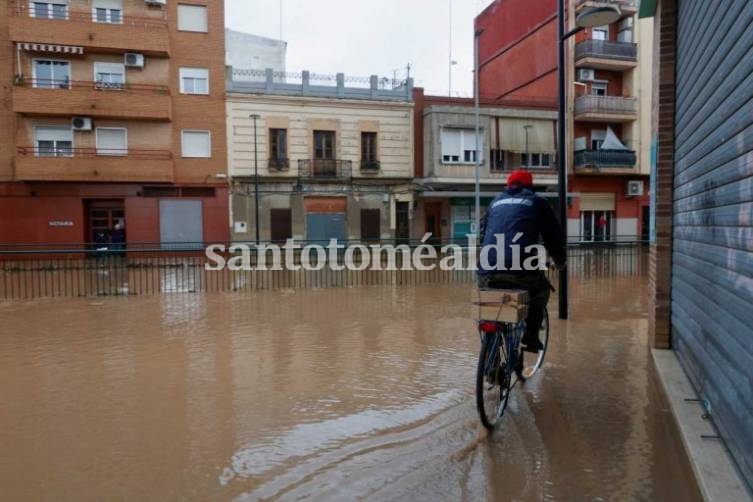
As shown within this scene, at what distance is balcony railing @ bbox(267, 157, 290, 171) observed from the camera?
2548 centimetres

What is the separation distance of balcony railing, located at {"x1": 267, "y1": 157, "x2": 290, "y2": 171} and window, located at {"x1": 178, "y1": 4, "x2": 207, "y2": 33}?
612 centimetres

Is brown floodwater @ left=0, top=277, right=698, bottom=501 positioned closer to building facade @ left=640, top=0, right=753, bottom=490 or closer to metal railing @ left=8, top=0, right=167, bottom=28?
building facade @ left=640, top=0, right=753, bottom=490

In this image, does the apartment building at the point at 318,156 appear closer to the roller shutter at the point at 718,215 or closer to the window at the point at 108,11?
the window at the point at 108,11

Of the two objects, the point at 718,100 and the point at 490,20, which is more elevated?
the point at 490,20

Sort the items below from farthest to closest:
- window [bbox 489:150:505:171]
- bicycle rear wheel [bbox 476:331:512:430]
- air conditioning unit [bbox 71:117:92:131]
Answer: window [bbox 489:150:505:171], air conditioning unit [bbox 71:117:92:131], bicycle rear wheel [bbox 476:331:512:430]

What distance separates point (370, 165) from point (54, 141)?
42.7ft

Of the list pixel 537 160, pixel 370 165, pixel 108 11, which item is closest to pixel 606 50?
pixel 537 160

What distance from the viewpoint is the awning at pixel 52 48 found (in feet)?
73.8

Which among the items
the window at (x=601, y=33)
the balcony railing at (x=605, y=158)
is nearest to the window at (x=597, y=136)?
the balcony railing at (x=605, y=158)

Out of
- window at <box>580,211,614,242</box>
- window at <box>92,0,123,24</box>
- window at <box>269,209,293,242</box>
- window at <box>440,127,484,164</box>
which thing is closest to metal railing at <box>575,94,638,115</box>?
window at <box>580,211,614,242</box>

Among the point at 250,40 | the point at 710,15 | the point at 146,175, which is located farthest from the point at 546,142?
the point at 710,15

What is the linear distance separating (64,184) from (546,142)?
21482mm

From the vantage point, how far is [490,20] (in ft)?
113

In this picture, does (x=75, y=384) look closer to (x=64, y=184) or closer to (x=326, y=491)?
(x=326, y=491)
